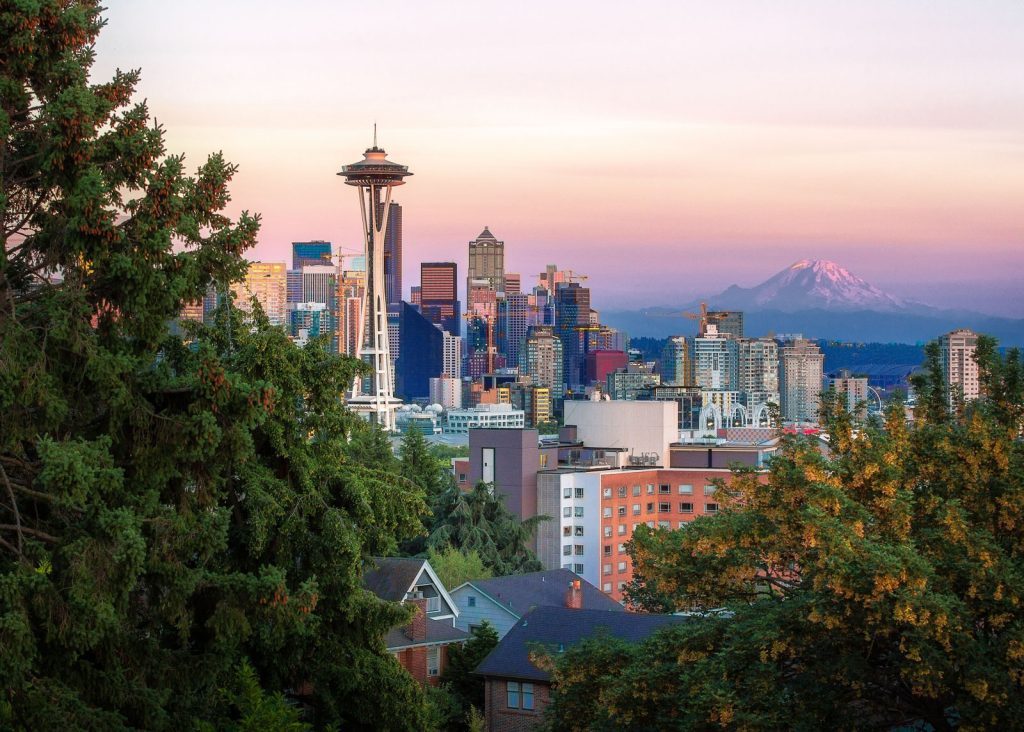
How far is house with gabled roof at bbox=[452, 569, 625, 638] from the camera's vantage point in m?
53.7

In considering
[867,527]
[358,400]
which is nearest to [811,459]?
[867,527]

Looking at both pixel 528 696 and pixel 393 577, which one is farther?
pixel 393 577

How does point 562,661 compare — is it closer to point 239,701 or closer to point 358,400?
point 239,701

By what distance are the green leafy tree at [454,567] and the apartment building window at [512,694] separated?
15.6 meters

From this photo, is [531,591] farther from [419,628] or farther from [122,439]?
[122,439]

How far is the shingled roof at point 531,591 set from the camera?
5462 centimetres

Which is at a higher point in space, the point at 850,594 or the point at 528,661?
the point at 850,594

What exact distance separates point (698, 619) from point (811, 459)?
11.9 ft

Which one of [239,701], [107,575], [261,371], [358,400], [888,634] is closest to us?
[239,701]

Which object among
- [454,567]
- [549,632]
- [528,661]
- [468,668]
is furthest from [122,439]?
[454,567]

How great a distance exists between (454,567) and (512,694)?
19943 millimetres

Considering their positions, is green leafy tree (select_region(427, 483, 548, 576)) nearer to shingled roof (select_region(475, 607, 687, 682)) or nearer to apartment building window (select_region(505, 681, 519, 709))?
shingled roof (select_region(475, 607, 687, 682))

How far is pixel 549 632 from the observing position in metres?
43.4

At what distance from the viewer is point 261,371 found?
2461 centimetres
